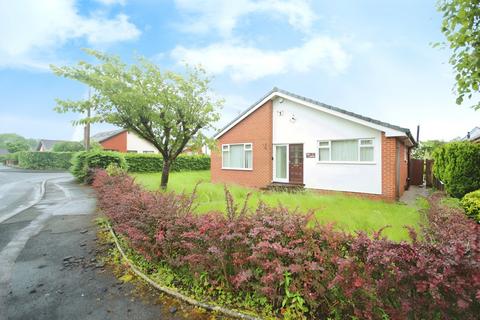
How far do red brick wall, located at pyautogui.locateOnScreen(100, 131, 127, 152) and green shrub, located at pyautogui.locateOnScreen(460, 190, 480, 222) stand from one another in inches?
1708

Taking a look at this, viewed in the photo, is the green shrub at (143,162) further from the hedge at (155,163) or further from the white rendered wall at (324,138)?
the white rendered wall at (324,138)

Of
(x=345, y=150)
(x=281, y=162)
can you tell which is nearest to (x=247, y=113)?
(x=281, y=162)

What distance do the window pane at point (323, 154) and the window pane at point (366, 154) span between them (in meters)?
1.60

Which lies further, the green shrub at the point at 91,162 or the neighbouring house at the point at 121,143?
the neighbouring house at the point at 121,143

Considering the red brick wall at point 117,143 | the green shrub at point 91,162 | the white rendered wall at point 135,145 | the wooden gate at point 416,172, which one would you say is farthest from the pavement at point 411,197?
the red brick wall at point 117,143

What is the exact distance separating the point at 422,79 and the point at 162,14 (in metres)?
13.2

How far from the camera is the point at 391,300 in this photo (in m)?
2.46

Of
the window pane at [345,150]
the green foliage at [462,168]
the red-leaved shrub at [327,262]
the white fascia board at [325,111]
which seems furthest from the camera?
the window pane at [345,150]

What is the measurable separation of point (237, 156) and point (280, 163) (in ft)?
10.3

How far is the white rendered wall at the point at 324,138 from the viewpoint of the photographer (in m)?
11.2

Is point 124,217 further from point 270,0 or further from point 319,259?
point 270,0

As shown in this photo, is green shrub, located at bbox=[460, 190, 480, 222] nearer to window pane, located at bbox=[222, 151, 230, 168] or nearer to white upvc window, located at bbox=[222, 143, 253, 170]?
white upvc window, located at bbox=[222, 143, 253, 170]

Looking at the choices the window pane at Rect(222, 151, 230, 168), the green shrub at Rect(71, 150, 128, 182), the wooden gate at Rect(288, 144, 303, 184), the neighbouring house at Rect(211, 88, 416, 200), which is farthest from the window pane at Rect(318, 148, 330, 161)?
the green shrub at Rect(71, 150, 128, 182)

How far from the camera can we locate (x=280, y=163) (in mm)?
14438
